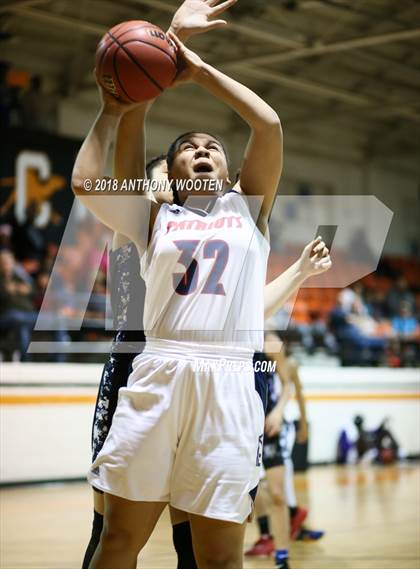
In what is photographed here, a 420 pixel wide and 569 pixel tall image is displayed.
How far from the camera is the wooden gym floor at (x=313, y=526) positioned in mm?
5703

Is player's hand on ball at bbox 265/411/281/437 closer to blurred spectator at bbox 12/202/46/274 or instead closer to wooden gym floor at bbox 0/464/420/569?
wooden gym floor at bbox 0/464/420/569

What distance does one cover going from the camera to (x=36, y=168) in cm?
1385

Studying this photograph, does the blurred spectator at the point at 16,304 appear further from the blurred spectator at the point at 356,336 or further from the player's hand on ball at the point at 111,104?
the player's hand on ball at the point at 111,104

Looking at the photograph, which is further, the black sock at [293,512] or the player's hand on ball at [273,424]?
the black sock at [293,512]

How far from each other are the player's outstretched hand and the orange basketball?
8 centimetres

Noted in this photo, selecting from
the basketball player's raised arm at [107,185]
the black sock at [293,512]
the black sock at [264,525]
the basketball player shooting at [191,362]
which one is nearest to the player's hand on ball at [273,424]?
the black sock at [264,525]

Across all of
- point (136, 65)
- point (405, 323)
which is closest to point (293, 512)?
point (136, 65)

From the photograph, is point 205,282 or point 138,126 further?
point 138,126

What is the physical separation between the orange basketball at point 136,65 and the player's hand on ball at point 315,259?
2.76 feet

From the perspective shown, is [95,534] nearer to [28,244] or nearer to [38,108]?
[28,244]

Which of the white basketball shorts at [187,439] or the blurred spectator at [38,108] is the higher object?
the blurred spectator at [38,108]

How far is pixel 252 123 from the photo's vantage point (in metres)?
2.92

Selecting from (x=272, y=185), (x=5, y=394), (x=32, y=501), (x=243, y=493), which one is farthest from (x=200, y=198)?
(x=5, y=394)

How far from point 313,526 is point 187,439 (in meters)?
4.75
